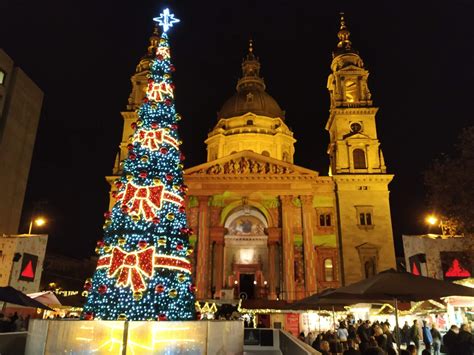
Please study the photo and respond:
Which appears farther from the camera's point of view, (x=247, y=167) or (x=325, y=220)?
(x=247, y=167)

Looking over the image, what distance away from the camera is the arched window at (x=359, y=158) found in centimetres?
4074

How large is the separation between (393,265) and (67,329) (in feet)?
108

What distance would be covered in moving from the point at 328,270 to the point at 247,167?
39.3ft

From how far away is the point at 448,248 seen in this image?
2609 cm

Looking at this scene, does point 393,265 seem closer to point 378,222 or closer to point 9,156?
point 378,222

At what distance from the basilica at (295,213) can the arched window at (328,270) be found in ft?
0.29

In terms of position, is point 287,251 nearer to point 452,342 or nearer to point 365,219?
point 365,219

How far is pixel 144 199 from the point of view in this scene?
482 inches

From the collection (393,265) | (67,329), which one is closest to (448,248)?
(393,265)

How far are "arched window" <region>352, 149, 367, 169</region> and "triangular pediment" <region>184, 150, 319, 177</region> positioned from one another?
4.24m

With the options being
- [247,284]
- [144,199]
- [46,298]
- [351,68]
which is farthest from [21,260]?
[351,68]

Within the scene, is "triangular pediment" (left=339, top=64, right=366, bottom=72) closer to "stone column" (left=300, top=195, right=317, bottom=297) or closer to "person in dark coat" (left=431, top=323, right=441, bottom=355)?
"stone column" (left=300, top=195, right=317, bottom=297)

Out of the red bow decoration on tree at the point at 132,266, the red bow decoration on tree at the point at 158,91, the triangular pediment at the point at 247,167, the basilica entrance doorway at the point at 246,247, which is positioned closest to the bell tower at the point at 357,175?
the triangular pediment at the point at 247,167

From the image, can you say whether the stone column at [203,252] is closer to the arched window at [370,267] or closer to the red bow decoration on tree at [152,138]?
the arched window at [370,267]
